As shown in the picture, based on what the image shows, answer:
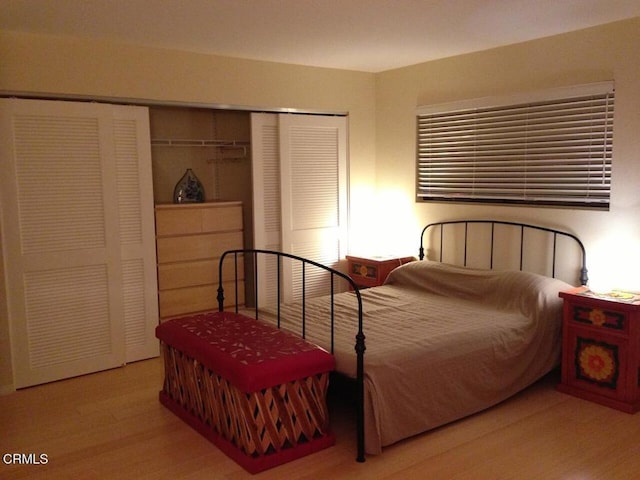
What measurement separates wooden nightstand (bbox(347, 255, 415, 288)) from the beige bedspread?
547 mm

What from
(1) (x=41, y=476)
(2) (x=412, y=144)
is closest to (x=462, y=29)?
(2) (x=412, y=144)

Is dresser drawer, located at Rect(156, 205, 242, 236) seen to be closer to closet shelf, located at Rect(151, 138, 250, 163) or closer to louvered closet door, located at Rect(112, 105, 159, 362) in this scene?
louvered closet door, located at Rect(112, 105, 159, 362)

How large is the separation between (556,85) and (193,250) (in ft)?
9.69

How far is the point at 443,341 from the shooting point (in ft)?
10.8

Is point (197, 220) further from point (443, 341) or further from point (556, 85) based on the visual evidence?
point (556, 85)

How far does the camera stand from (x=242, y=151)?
530 cm

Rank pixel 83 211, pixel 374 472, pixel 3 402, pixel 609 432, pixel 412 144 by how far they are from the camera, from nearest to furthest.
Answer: pixel 374 472, pixel 609 432, pixel 3 402, pixel 83 211, pixel 412 144

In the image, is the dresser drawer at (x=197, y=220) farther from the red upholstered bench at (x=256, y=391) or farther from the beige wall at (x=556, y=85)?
the beige wall at (x=556, y=85)

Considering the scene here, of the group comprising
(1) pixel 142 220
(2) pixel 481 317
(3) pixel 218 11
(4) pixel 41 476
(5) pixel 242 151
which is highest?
(3) pixel 218 11

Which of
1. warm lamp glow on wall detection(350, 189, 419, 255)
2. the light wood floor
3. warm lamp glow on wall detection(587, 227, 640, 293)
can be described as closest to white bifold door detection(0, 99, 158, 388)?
the light wood floor

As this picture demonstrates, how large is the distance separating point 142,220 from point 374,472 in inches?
99.6

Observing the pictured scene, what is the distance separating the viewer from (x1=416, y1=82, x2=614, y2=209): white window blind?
12.8 ft

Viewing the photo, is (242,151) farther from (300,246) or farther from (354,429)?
→ (354,429)

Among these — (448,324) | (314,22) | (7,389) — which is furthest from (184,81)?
(448,324)
